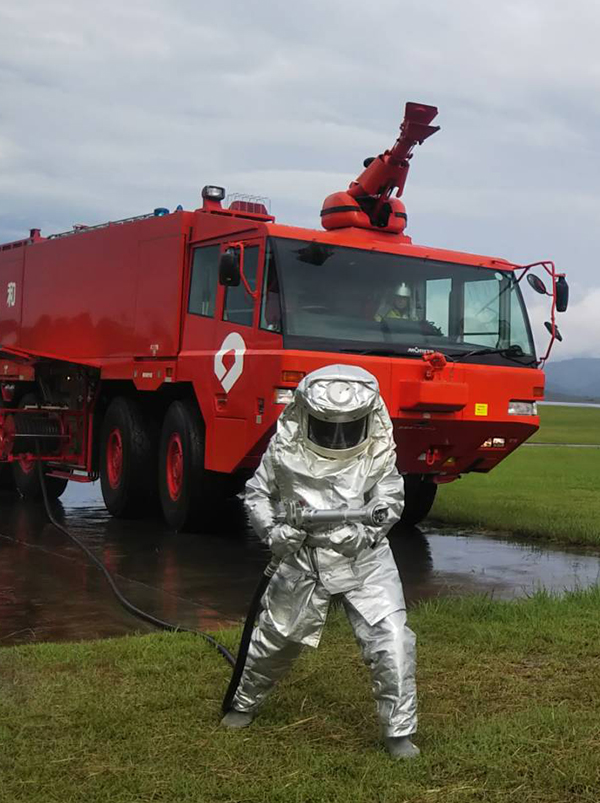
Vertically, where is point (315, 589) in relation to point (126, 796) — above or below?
above

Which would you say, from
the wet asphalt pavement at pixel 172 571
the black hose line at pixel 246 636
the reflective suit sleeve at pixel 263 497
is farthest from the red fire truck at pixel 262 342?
the black hose line at pixel 246 636

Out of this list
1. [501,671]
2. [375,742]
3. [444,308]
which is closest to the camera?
[375,742]

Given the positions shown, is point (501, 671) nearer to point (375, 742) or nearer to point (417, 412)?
point (375, 742)

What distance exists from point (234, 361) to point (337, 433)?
527 cm

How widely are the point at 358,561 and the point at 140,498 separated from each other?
786cm

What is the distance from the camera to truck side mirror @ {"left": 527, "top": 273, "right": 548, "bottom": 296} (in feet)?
34.1

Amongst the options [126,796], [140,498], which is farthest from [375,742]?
[140,498]

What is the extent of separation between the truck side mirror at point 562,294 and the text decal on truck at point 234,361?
2922 millimetres

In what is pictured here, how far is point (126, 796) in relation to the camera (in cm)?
421

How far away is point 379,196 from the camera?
11.4m

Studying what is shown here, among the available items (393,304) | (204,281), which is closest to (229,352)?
(204,281)

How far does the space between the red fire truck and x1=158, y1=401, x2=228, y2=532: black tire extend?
21 mm

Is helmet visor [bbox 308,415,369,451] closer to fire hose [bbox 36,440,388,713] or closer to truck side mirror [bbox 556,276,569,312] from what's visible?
fire hose [bbox 36,440,388,713]

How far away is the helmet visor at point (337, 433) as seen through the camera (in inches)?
197
